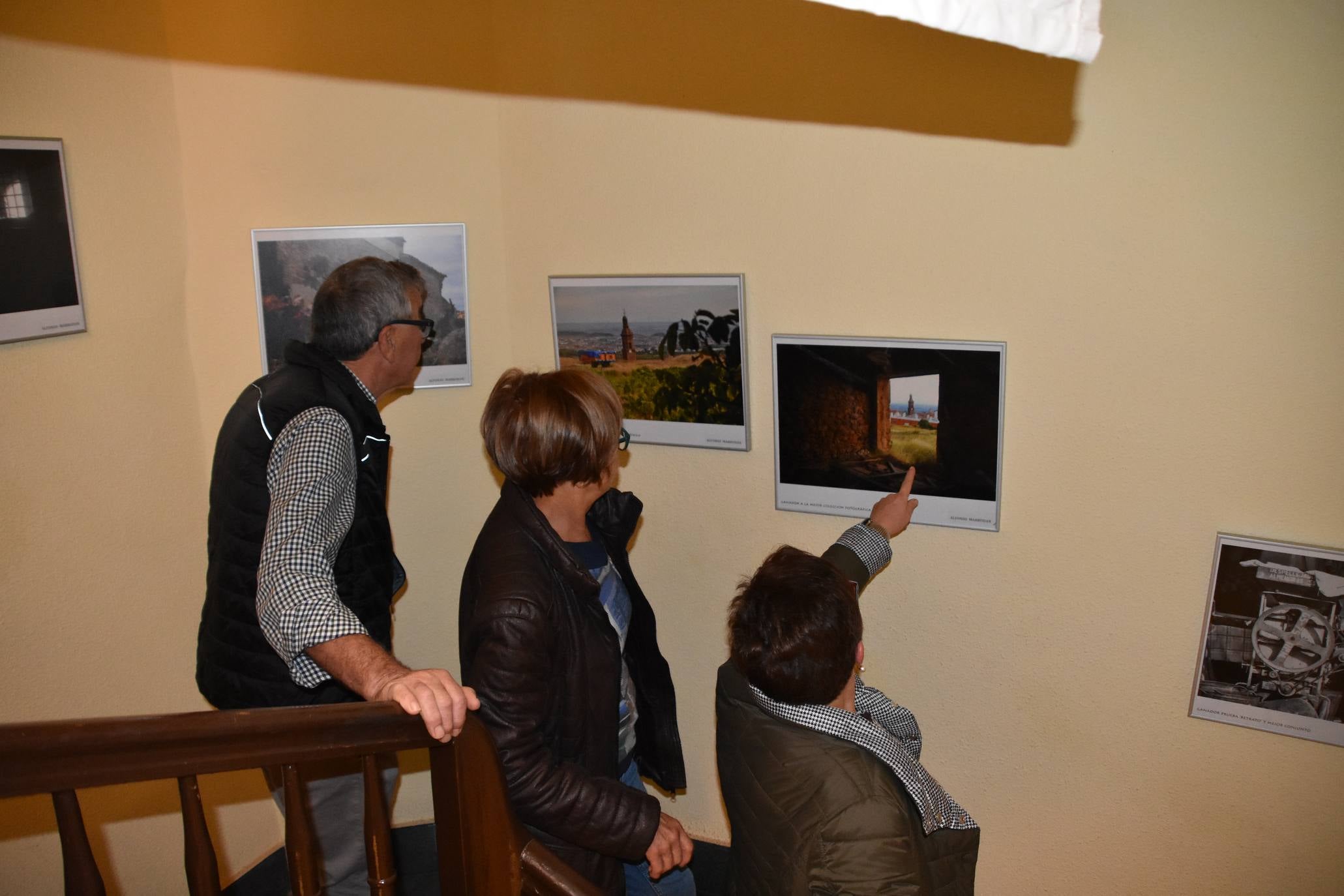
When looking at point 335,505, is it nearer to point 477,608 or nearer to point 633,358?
point 477,608

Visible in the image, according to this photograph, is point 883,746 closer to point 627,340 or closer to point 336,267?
point 627,340

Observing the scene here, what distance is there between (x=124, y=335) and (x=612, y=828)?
6.26 ft

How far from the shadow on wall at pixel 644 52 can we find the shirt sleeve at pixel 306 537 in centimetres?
131

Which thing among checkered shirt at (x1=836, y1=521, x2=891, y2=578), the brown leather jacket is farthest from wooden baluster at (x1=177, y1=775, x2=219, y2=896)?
checkered shirt at (x1=836, y1=521, x2=891, y2=578)

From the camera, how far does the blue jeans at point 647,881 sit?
7.70ft

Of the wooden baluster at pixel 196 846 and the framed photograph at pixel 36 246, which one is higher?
the framed photograph at pixel 36 246

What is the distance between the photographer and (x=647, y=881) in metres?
2.35

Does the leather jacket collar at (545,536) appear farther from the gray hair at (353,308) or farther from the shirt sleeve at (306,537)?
the gray hair at (353,308)

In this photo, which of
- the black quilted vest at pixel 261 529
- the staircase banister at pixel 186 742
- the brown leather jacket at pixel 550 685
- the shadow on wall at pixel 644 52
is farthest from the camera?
the shadow on wall at pixel 644 52

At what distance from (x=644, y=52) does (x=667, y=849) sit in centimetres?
209

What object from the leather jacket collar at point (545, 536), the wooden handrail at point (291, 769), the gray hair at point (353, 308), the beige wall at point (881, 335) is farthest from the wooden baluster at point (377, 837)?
the beige wall at point (881, 335)

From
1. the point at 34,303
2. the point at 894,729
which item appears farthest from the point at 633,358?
the point at 34,303

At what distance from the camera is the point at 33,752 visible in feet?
3.43

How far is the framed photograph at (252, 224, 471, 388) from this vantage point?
9.64ft
